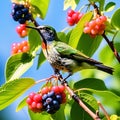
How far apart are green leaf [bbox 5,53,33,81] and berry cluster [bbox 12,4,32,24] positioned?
251 mm

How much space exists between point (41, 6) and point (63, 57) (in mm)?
383

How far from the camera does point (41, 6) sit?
328cm

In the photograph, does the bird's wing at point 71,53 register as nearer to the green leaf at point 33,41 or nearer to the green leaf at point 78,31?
the green leaf at point 78,31

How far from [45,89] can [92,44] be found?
60 cm

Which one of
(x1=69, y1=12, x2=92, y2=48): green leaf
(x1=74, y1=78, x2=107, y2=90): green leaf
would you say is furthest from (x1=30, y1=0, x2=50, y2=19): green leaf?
(x1=74, y1=78, x2=107, y2=90): green leaf

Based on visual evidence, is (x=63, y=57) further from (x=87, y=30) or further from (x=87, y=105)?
(x=87, y=105)

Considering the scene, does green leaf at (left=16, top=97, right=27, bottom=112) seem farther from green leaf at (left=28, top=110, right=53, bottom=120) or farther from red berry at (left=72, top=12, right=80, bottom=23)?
red berry at (left=72, top=12, right=80, bottom=23)

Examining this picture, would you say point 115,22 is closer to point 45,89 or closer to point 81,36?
point 81,36

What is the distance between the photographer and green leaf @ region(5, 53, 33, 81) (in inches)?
123

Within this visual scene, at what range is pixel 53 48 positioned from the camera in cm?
332

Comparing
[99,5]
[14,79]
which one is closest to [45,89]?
[14,79]

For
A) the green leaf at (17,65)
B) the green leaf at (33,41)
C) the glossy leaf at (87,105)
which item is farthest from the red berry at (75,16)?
the glossy leaf at (87,105)

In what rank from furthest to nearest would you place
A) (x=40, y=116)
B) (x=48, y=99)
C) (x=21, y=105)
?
(x=40, y=116) → (x=21, y=105) → (x=48, y=99)

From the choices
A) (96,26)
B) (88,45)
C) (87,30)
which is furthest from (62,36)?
(96,26)
